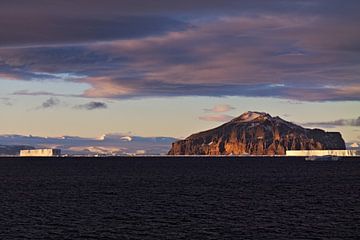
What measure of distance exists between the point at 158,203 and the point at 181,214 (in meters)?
23.0

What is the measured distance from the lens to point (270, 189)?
7244 inches

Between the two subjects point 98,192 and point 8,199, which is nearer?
point 8,199

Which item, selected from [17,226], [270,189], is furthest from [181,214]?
[270,189]

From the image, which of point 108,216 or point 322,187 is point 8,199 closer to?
point 108,216

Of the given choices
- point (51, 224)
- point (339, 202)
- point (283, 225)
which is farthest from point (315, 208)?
point (51, 224)

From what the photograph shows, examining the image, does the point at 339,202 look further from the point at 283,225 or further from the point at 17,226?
the point at 17,226

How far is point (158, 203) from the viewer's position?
142 metres

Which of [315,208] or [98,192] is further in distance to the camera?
[98,192]

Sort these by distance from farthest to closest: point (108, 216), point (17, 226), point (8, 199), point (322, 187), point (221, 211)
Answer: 1. point (322, 187)
2. point (8, 199)
3. point (221, 211)
4. point (108, 216)
5. point (17, 226)

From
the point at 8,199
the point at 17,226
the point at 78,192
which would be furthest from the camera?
the point at 78,192

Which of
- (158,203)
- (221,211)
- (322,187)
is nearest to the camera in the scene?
(221,211)

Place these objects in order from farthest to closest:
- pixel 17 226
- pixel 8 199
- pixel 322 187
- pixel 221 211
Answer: pixel 322 187, pixel 8 199, pixel 221 211, pixel 17 226

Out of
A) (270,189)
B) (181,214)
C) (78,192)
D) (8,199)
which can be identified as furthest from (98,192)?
(181,214)

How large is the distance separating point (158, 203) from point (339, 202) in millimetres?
41066
